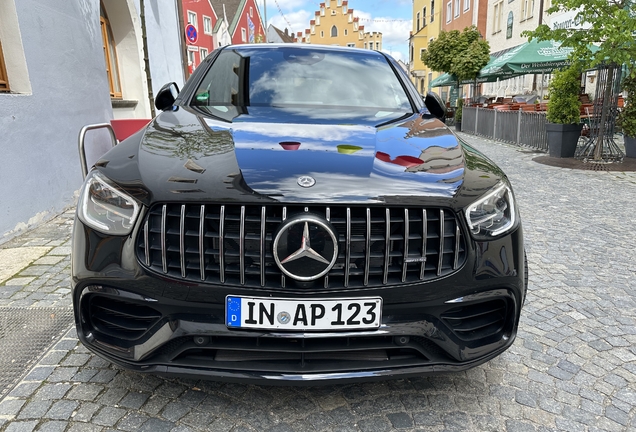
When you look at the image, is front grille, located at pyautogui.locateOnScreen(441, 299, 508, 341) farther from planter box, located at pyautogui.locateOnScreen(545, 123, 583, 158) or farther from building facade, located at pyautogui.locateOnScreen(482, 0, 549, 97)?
building facade, located at pyautogui.locateOnScreen(482, 0, 549, 97)

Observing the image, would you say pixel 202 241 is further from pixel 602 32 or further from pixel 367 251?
pixel 602 32

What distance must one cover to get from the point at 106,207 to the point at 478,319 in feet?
5.04

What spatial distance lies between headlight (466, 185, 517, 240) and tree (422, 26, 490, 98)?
55.9ft

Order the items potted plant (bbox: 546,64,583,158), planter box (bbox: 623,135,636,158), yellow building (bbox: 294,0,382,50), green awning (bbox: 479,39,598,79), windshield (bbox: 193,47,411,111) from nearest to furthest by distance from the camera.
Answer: windshield (bbox: 193,47,411,111) < potted plant (bbox: 546,64,583,158) < planter box (bbox: 623,135,636,158) < green awning (bbox: 479,39,598,79) < yellow building (bbox: 294,0,382,50)

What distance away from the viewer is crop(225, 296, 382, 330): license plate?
1.69 metres

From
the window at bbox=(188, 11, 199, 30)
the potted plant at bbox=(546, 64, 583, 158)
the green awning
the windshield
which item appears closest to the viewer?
the windshield

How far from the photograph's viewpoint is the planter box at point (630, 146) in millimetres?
9688

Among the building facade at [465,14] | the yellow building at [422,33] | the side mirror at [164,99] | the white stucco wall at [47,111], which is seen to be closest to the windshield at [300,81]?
the side mirror at [164,99]

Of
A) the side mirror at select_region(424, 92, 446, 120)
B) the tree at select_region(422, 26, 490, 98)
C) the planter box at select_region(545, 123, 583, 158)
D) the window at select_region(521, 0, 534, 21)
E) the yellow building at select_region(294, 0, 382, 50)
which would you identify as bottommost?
the planter box at select_region(545, 123, 583, 158)

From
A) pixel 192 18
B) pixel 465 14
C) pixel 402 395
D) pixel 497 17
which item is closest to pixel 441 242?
pixel 402 395

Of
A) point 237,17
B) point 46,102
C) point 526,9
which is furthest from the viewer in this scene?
point 237,17

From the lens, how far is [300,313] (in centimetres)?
170

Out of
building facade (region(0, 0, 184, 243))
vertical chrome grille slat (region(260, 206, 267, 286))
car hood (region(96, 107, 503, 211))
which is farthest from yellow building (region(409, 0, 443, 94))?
vertical chrome grille slat (region(260, 206, 267, 286))

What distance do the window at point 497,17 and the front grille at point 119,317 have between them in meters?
30.7
